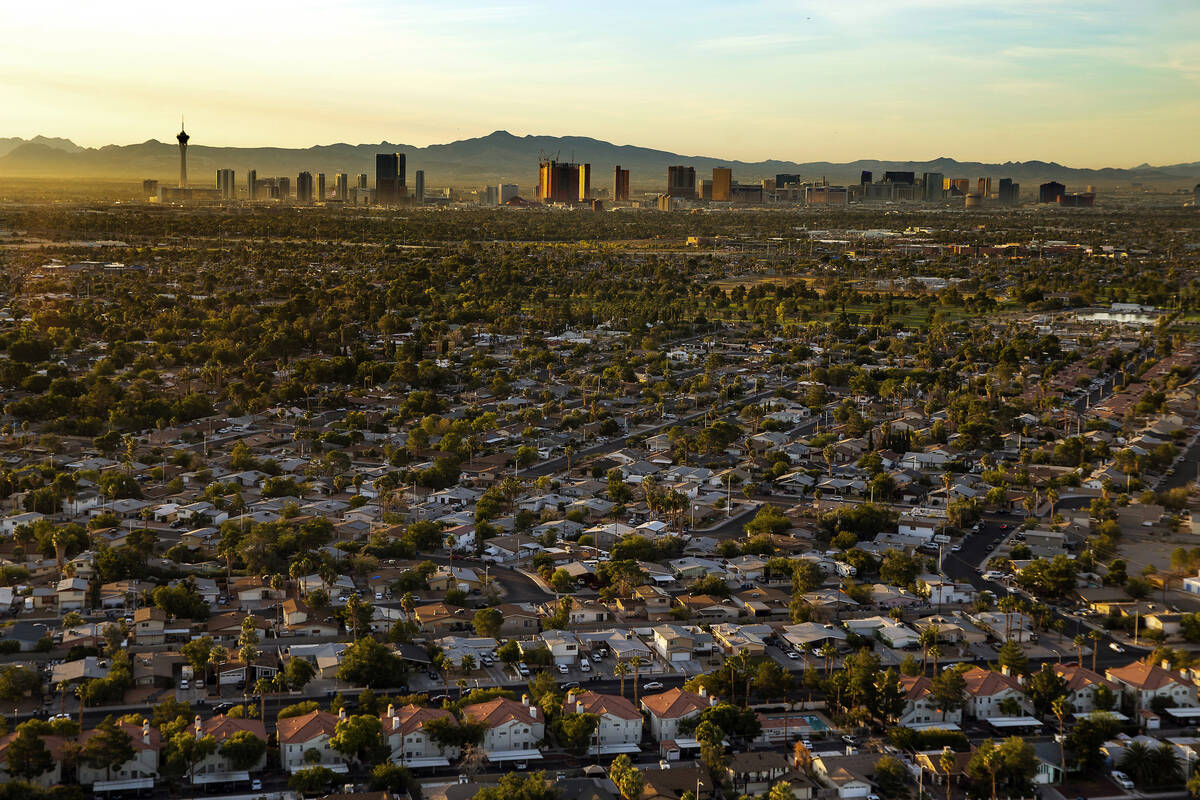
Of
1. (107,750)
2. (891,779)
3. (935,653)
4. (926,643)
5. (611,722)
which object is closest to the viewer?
(107,750)

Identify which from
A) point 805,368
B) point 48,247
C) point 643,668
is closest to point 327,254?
point 48,247

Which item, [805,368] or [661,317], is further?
[661,317]

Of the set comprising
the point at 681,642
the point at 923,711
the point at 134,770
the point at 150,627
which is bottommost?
the point at 134,770

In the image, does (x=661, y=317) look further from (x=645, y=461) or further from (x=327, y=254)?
(x=327, y=254)

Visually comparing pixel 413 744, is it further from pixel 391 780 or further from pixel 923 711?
pixel 923 711

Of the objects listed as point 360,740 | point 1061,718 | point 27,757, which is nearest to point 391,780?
point 360,740

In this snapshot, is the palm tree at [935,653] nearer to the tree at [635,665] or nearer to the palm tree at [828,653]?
the palm tree at [828,653]

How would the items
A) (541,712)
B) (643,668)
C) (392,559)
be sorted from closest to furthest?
(541,712)
(643,668)
(392,559)
